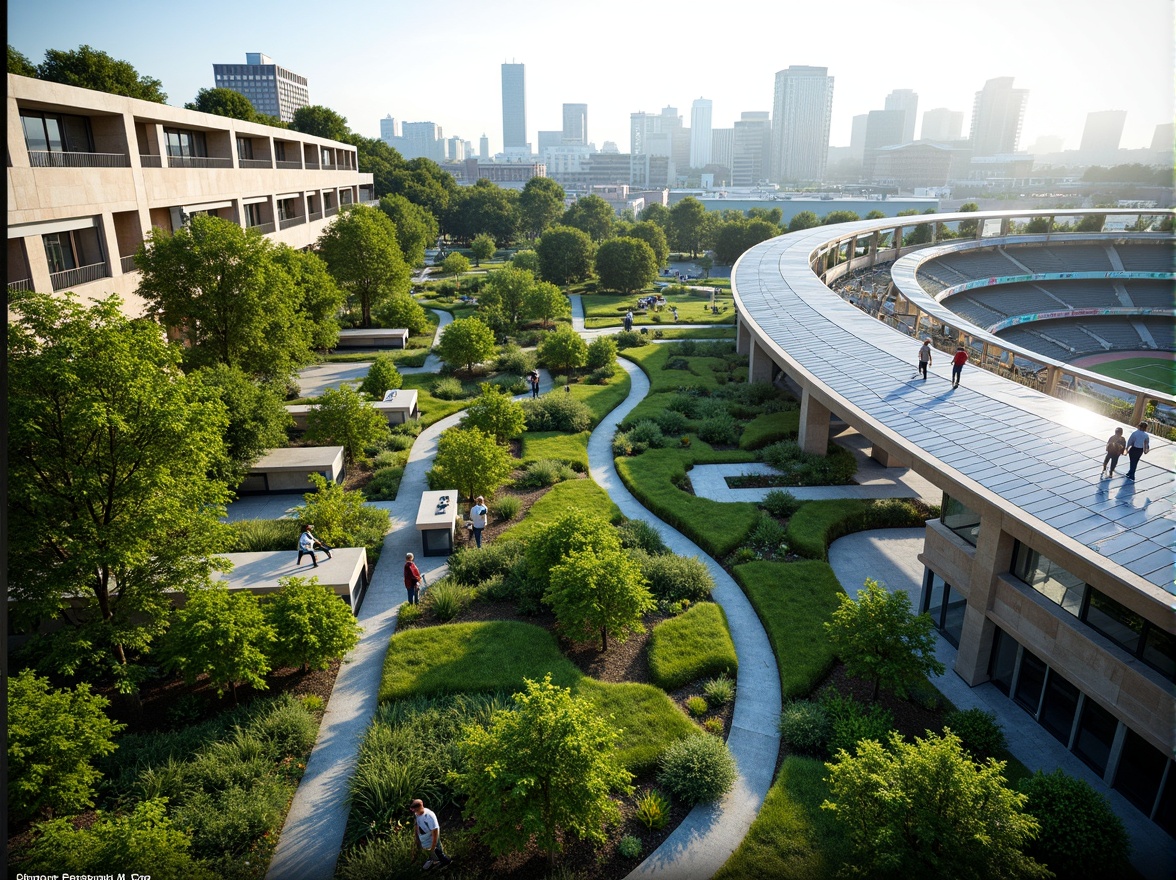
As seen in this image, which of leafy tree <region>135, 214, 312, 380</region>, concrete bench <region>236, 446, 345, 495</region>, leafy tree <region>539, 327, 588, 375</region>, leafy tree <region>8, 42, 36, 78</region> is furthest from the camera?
leafy tree <region>539, 327, 588, 375</region>

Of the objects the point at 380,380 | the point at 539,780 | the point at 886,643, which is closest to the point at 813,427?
the point at 886,643

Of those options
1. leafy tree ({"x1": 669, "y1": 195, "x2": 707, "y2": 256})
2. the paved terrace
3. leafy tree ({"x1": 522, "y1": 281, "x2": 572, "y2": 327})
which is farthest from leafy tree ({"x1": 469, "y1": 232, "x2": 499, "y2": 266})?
the paved terrace

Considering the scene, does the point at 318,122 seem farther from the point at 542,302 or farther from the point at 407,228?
the point at 542,302

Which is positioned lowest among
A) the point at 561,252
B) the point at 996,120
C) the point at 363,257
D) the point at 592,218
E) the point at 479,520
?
the point at 479,520

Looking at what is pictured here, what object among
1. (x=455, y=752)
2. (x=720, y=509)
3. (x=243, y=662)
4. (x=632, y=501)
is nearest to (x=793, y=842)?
(x=455, y=752)

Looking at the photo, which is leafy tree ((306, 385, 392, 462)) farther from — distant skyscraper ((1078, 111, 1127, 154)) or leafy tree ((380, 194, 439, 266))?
leafy tree ((380, 194, 439, 266))

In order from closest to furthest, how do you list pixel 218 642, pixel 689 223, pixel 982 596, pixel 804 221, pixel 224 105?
pixel 218 642 → pixel 982 596 → pixel 224 105 → pixel 689 223 → pixel 804 221

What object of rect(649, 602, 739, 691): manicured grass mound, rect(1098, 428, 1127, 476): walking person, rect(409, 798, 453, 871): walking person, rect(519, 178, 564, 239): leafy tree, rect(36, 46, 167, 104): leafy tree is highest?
rect(36, 46, 167, 104): leafy tree

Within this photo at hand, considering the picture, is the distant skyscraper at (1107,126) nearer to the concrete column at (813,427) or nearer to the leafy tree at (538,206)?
the concrete column at (813,427)
